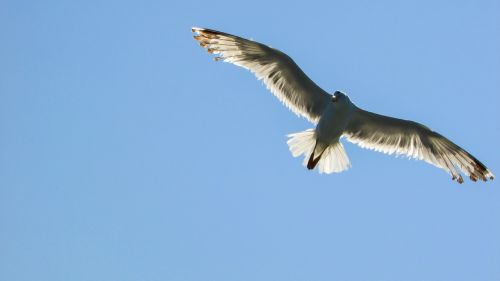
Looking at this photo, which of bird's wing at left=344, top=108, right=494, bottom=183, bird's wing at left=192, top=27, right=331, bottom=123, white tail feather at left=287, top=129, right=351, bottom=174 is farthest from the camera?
bird's wing at left=344, top=108, right=494, bottom=183

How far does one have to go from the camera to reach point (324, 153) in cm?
1725

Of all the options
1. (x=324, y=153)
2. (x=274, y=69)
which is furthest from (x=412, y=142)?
(x=274, y=69)

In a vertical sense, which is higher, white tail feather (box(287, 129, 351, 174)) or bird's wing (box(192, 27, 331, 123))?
bird's wing (box(192, 27, 331, 123))

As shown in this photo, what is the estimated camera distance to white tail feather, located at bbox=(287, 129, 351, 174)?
17141mm

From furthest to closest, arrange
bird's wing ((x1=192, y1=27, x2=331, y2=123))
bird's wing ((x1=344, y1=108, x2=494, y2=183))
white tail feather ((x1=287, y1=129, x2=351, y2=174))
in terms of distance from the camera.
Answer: bird's wing ((x1=344, y1=108, x2=494, y2=183))
white tail feather ((x1=287, y1=129, x2=351, y2=174))
bird's wing ((x1=192, y1=27, x2=331, y2=123))

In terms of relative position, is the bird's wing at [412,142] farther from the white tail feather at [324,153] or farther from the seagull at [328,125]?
the white tail feather at [324,153]

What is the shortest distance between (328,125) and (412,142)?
6.49 ft

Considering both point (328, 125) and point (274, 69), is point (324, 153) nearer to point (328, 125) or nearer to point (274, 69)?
point (328, 125)

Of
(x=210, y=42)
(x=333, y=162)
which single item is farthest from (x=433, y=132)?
(x=210, y=42)

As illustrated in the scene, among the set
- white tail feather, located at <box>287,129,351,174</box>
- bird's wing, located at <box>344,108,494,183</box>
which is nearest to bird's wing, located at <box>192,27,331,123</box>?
white tail feather, located at <box>287,129,351,174</box>

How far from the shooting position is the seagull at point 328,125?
54.4 ft

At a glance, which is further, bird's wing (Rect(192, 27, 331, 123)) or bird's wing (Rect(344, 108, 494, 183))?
bird's wing (Rect(344, 108, 494, 183))

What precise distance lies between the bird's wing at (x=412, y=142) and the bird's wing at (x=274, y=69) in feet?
2.73

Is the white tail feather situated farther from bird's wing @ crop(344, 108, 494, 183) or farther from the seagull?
bird's wing @ crop(344, 108, 494, 183)
